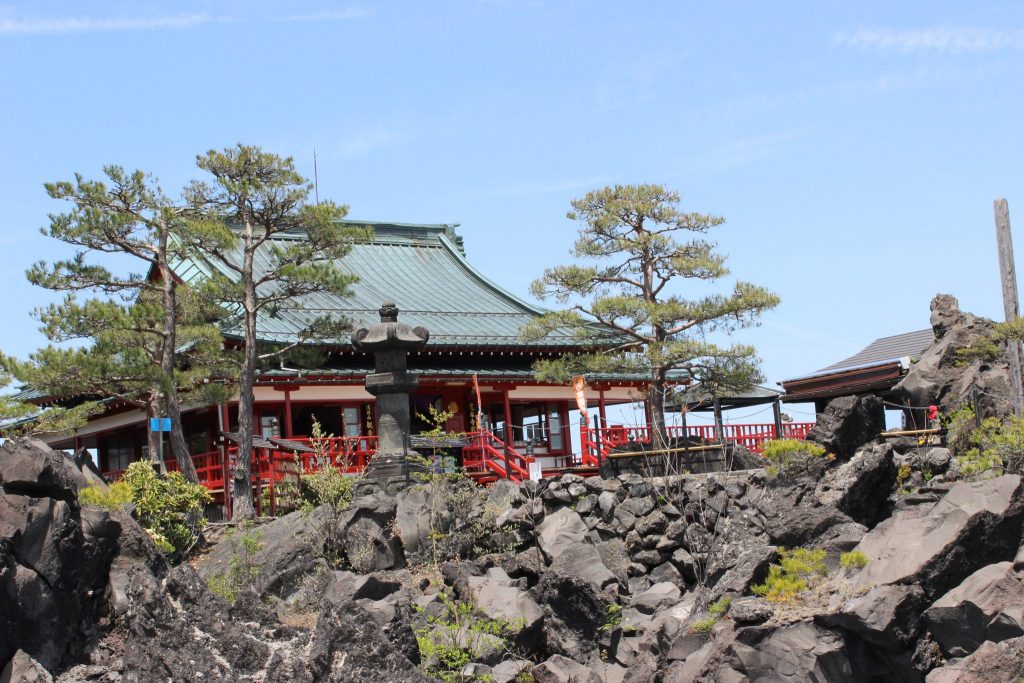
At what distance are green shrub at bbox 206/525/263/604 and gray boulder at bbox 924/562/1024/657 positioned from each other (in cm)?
957

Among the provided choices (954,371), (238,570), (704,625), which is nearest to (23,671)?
(238,570)

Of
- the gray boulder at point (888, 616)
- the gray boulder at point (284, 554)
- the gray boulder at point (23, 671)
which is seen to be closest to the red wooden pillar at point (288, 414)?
the gray boulder at point (284, 554)

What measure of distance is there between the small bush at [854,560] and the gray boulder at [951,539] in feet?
0.35

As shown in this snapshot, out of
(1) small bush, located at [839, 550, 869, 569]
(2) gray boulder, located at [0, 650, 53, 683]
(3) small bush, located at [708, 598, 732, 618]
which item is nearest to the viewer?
(2) gray boulder, located at [0, 650, 53, 683]

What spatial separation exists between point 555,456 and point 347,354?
5758mm

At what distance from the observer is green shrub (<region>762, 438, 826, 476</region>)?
17.8 metres

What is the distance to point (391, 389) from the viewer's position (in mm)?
22047

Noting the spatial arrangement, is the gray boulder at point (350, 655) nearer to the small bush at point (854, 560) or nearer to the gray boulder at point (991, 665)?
the small bush at point (854, 560)

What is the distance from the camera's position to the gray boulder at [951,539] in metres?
13.3

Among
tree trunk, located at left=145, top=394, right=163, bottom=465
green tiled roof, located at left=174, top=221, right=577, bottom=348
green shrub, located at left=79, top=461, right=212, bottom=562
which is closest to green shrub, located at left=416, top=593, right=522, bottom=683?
green shrub, located at left=79, top=461, right=212, bottom=562

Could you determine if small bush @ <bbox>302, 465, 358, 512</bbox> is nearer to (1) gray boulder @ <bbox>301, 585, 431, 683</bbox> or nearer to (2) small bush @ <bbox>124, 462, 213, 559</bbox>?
(2) small bush @ <bbox>124, 462, 213, 559</bbox>

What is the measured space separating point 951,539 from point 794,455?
15.4 ft

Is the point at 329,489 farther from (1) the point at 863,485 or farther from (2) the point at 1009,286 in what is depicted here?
(2) the point at 1009,286

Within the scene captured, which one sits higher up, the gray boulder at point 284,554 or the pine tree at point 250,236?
the pine tree at point 250,236
